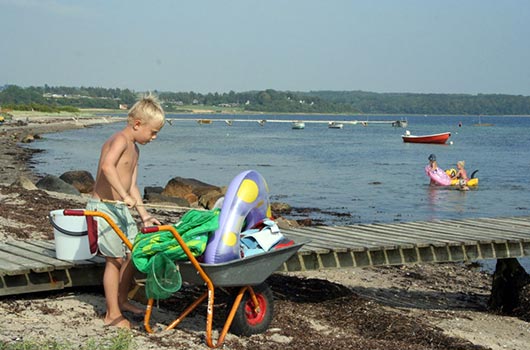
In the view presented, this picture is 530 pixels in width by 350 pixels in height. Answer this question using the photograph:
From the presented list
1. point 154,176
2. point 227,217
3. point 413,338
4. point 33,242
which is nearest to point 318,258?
point 413,338

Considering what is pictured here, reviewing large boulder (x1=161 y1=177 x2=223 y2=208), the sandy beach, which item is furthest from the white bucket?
large boulder (x1=161 y1=177 x2=223 y2=208)

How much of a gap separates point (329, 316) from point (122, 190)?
256cm

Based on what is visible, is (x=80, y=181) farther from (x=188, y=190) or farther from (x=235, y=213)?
(x=235, y=213)

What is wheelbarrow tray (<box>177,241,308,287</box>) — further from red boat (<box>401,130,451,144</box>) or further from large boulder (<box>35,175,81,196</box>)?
red boat (<box>401,130,451,144</box>)

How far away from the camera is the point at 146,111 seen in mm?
6266

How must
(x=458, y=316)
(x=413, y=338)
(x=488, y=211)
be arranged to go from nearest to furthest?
(x=413, y=338), (x=458, y=316), (x=488, y=211)

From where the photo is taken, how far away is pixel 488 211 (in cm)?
2269

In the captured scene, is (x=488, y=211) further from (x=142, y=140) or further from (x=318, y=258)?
(x=142, y=140)

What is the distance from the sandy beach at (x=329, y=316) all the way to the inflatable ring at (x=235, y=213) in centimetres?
75

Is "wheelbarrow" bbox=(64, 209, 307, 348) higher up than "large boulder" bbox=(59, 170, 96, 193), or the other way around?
"wheelbarrow" bbox=(64, 209, 307, 348)

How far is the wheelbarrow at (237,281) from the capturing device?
5.95 metres

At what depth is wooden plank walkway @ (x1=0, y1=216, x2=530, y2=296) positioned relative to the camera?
698 cm

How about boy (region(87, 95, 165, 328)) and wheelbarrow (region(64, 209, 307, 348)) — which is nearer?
wheelbarrow (region(64, 209, 307, 348))

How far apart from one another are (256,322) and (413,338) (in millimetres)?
1520
